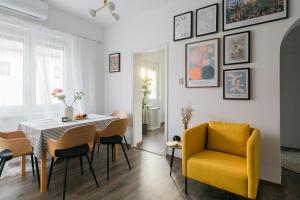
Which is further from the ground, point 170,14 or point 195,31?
point 170,14

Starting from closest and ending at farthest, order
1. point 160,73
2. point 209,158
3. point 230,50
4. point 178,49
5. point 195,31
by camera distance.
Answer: point 209,158 < point 230,50 < point 195,31 < point 178,49 < point 160,73

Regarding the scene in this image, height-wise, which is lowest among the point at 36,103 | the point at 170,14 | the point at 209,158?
the point at 209,158

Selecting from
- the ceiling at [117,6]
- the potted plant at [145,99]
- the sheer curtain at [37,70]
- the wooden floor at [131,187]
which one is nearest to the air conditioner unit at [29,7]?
the sheer curtain at [37,70]

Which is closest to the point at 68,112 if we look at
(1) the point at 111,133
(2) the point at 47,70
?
(1) the point at 111,133

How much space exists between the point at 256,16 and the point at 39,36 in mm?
3614

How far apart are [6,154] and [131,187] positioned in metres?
1.53

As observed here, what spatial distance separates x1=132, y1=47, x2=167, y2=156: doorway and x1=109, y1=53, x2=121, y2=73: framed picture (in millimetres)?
454

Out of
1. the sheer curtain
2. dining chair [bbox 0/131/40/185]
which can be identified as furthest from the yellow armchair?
the sheer curtain

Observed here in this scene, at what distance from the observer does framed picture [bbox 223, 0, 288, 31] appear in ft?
7.59

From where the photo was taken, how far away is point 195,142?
2.31 meters

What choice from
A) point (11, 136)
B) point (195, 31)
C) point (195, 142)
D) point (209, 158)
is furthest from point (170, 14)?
point (11, 136)

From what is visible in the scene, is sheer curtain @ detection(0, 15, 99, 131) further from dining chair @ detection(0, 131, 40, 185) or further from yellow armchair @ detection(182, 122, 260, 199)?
yellow armchair @ detection(182, 122, 260, 199)

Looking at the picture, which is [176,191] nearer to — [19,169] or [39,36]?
[19,169]

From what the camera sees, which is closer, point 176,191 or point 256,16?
point 176,191
